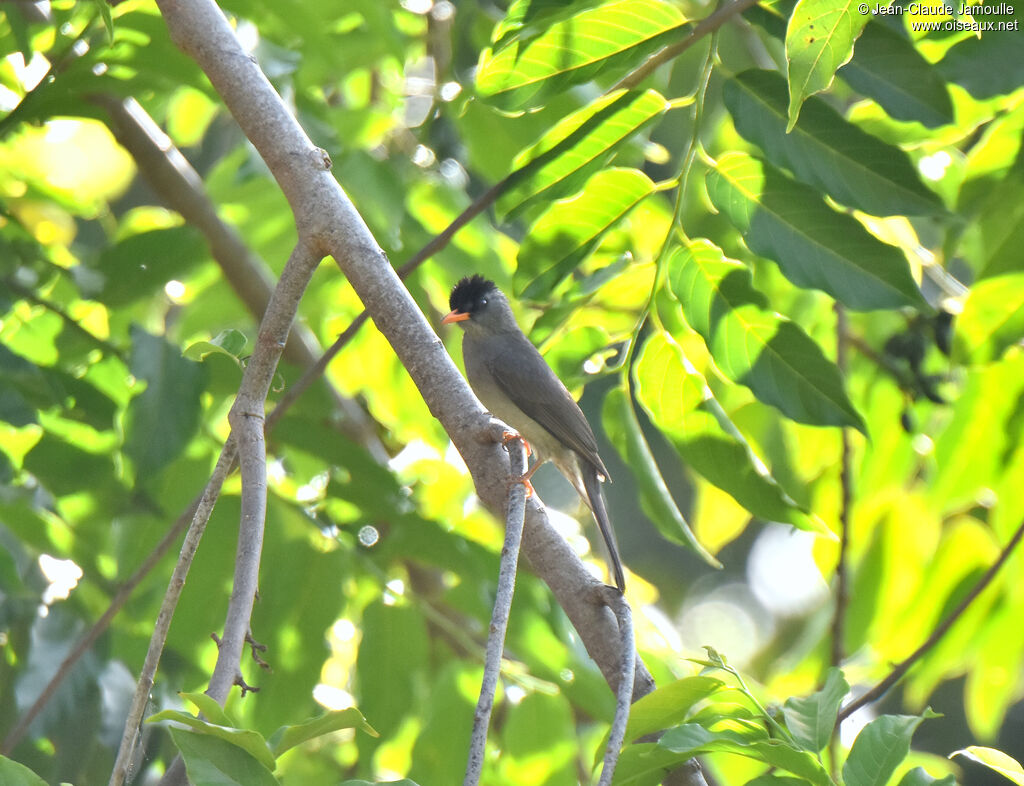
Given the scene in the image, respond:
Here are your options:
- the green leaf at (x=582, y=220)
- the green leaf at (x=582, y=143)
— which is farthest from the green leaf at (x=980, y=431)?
the green leaf at (x=582, y=143)

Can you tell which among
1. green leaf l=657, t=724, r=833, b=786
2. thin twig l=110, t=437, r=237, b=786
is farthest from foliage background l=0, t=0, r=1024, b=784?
green leaf l=657, t=724, r=833, b=786

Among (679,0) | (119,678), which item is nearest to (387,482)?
(119,678)

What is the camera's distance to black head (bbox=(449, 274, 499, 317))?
14.1ft

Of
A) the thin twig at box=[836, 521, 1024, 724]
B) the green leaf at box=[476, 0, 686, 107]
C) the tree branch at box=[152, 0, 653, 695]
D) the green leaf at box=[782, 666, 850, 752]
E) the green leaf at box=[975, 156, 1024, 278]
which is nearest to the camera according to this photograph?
the green leaf at box=[782, 666, 850, 752]

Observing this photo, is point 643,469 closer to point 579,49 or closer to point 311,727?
point 579,49

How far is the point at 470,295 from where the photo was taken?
4.35 metres

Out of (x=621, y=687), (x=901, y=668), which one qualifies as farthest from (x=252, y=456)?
(x=901, y=668)

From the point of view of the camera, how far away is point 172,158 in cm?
396

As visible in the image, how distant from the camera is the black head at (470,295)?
4.29 meters

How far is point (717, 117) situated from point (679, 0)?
2.79 ft

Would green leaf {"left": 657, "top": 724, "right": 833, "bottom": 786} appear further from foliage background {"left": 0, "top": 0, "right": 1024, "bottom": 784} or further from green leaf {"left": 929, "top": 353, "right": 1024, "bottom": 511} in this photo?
green leaf {"left": 929, "top": 353, "right": 1024, "bottom": 511}

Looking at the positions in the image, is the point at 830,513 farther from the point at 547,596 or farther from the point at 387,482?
the point at 387,482

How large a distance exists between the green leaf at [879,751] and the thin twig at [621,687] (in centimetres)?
38

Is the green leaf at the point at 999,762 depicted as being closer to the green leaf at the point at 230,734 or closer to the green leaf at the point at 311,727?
the green leaf at the point at 311,727
